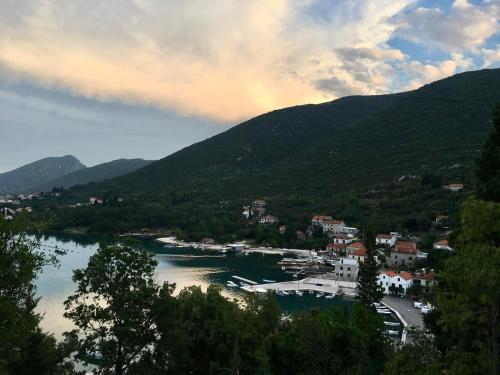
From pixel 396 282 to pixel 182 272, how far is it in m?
24.9

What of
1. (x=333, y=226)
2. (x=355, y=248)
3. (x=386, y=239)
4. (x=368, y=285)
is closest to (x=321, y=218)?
(x=333, y=226)

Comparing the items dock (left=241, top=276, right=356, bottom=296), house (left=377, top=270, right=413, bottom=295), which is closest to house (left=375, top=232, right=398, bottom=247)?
dock (left=241, top=276, right=356, bottom=296)

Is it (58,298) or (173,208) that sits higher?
(173,208)

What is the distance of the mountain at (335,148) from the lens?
102 m

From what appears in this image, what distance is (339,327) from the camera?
682 inches

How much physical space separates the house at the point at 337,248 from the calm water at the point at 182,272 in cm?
804

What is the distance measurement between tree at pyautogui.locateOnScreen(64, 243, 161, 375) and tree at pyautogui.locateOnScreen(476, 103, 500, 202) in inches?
350

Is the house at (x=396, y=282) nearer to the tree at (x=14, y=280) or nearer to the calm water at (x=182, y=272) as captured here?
the calm water at (x=182, y=272)

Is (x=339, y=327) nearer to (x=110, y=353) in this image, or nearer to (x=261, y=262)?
(x=110, y=353)

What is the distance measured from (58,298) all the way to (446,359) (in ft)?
129

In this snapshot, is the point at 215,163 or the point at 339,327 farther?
the point at 215,163

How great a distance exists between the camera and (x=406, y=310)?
37938 mm

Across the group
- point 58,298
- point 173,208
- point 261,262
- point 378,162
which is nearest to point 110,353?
point 58,298

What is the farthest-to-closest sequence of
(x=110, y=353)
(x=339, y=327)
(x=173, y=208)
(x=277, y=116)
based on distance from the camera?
(x=277, y=116) < (x=173, y=208) < (x=339, y=327) < (x=110, y=353)
